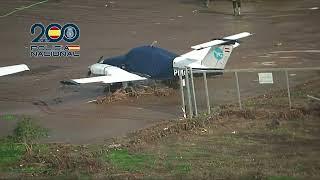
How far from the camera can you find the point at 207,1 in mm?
59312

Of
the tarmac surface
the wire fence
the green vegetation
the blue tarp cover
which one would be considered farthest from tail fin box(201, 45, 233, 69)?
the green vegetation

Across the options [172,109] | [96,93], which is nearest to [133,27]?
[96,93]

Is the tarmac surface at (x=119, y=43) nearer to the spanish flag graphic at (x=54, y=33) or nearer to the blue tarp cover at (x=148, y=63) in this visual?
the blue tarp cover at (x=148, y=63)

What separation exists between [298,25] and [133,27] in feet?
41.5

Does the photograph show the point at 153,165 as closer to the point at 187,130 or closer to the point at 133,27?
the point at 187,130

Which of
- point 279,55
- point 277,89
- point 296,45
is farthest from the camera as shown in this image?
point 296,45

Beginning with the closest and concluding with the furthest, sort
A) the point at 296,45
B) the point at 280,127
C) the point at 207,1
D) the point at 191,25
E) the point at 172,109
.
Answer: the point at 280,127 < the point at 172,109 < the point at 296,45 < the point at 191,25 < the point at 207,1

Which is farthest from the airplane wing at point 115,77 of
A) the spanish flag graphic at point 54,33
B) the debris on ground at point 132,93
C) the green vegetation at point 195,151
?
the spanish flag graphic at point 54,33

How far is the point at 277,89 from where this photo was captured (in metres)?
23.6

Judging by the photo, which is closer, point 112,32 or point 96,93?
point 96,93

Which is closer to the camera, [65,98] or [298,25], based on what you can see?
[65,98]

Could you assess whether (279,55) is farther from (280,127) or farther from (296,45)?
(280,127)

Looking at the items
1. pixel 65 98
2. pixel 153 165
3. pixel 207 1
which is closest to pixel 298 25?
pixel 207 1

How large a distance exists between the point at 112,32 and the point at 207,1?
59.9ft
